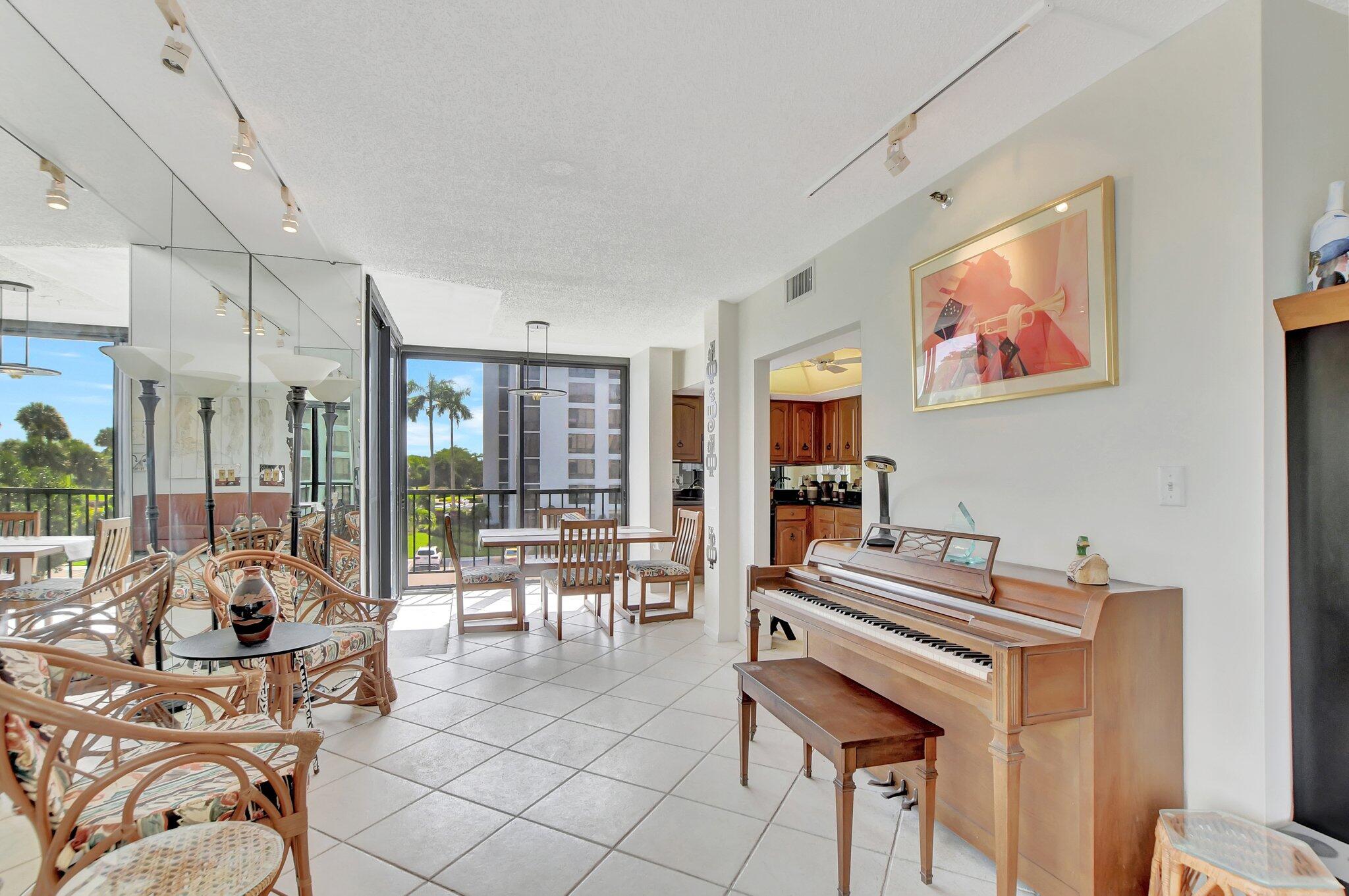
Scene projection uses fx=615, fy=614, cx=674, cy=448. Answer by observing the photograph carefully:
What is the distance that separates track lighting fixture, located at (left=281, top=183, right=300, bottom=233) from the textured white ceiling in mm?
63

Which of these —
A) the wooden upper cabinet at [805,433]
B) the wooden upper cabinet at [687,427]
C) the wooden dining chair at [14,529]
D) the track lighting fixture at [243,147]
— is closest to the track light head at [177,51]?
the track lighting fixture at [243,147]

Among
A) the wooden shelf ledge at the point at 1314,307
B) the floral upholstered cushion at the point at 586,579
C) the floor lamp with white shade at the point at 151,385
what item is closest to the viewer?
the wooden shelf ledge at the point at 1314,307

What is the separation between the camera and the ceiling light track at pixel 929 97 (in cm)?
174

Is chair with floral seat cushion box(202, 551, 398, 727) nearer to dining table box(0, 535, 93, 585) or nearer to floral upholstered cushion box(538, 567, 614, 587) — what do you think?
dining table box(0, 535, 93, 585)

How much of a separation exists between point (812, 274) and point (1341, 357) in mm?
2521

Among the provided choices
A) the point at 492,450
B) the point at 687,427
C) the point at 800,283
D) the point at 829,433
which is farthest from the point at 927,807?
the point at 492,450

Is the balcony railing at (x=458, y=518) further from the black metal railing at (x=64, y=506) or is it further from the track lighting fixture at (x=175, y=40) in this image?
the track lighting fixture at (x=175, y=40)

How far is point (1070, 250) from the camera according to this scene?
2.13m

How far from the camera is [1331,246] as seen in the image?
63.1 inches

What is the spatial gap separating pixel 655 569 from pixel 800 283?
2787 millimetres

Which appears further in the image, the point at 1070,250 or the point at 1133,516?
the point at 1070,250

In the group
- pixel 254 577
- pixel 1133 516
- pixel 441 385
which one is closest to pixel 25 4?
pixel 254 577

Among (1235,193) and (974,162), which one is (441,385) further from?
(1235,193)

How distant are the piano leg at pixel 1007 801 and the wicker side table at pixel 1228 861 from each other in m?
0.37
